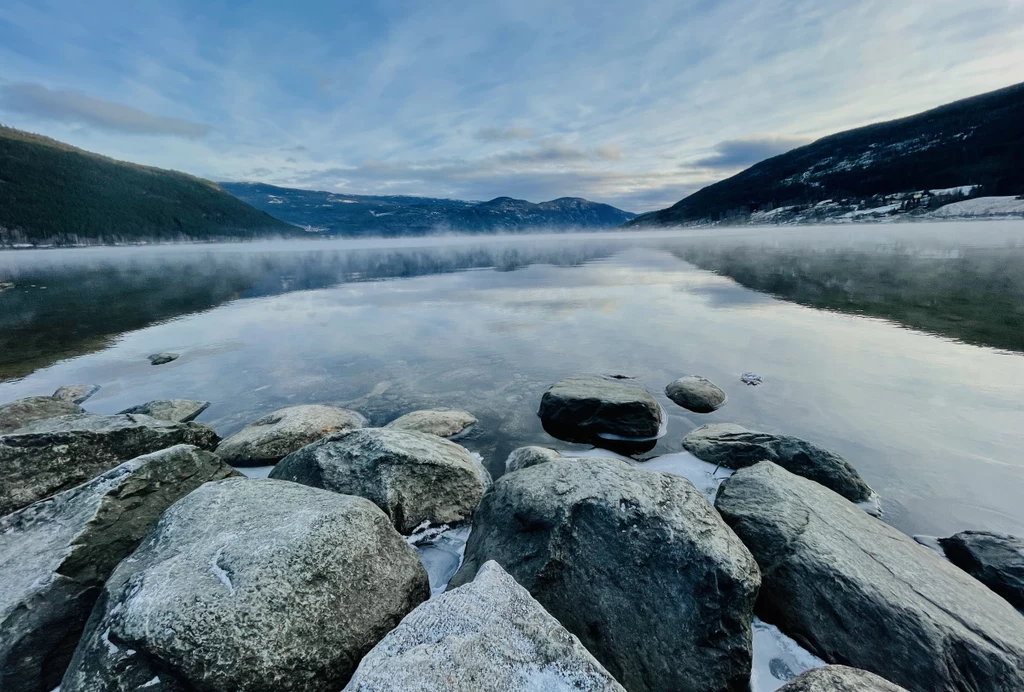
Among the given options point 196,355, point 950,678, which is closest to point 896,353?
point 950,678

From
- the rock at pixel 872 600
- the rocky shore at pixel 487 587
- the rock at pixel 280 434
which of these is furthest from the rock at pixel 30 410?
the rock at pixel 872 600

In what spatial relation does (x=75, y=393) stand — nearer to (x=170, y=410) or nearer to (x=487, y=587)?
(x=170, y=410)

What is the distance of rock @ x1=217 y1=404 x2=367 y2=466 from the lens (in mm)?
9820

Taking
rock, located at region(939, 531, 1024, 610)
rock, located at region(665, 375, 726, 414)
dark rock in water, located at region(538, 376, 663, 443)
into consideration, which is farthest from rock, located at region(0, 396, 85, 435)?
rock, located at region(939, 531, 1024, 610)

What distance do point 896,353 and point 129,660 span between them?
893 inches

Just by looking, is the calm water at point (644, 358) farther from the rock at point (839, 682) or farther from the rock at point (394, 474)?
the rock at point (839, 682)

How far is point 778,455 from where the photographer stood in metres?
8.92

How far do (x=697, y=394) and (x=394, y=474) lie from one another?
Result: 31.1 ft

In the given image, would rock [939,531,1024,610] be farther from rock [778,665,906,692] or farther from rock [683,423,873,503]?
rock [778,665,906,692]

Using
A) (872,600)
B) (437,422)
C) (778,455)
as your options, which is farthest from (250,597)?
(778,455)

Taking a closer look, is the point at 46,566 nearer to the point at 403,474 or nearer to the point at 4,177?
the point at 403,474

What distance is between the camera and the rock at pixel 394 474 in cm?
712

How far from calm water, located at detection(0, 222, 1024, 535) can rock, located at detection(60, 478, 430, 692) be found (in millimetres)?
5850

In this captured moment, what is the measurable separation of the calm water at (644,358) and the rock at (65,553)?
6.43m
